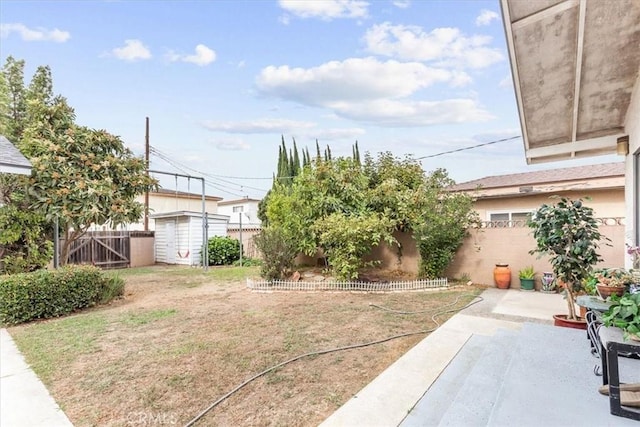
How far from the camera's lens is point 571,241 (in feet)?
15.5

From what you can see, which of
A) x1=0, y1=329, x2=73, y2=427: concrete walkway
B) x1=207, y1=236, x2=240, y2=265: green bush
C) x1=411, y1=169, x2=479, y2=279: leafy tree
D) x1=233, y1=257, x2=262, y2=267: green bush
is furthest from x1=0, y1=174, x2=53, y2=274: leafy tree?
x1=411, y1=169, x2=479, y2=279: leafy tree

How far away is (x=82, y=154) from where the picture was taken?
26.9 ft

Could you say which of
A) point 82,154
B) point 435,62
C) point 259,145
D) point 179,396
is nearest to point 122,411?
point 179,396

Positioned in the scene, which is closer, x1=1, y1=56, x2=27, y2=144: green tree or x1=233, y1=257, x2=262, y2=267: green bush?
x1=1, y1=56, x2=27, y2=144: green tree

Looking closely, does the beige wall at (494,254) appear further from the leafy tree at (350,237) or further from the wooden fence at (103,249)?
the wooden fence at (103,249)

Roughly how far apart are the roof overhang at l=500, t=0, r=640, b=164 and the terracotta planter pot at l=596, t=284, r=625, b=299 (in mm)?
2610

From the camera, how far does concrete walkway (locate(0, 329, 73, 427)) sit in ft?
9.39

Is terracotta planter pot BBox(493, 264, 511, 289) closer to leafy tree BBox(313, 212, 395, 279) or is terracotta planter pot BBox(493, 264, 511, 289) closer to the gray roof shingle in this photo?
leafy tree BBox(313, 212, 395, 279)

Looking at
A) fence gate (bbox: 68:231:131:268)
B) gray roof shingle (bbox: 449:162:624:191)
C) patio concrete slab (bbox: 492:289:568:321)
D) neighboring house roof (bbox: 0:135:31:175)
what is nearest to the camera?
patio concrete slab (bbox: 492:289:568:321)

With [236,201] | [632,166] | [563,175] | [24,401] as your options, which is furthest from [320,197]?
[236,201]

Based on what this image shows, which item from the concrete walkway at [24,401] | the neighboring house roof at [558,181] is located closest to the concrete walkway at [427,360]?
the concrete walkway at [24,401]

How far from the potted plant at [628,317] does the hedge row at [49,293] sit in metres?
8.27

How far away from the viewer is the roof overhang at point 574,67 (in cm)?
330

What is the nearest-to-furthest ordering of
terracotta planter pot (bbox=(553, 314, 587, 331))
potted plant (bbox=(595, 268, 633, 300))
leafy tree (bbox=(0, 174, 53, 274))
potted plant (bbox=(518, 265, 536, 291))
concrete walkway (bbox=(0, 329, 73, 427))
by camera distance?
concrete walkway (bbox=(0, 329, 73, 427))
potted plant (bbox=(595, 268, 633, 300))
terracotta planter pot (bbox=(553, 314, 587, 331))
leafy tree (bbox=(0, 174, 53, 274))
potted plant (bbox=(518, 265, 536, 291))
